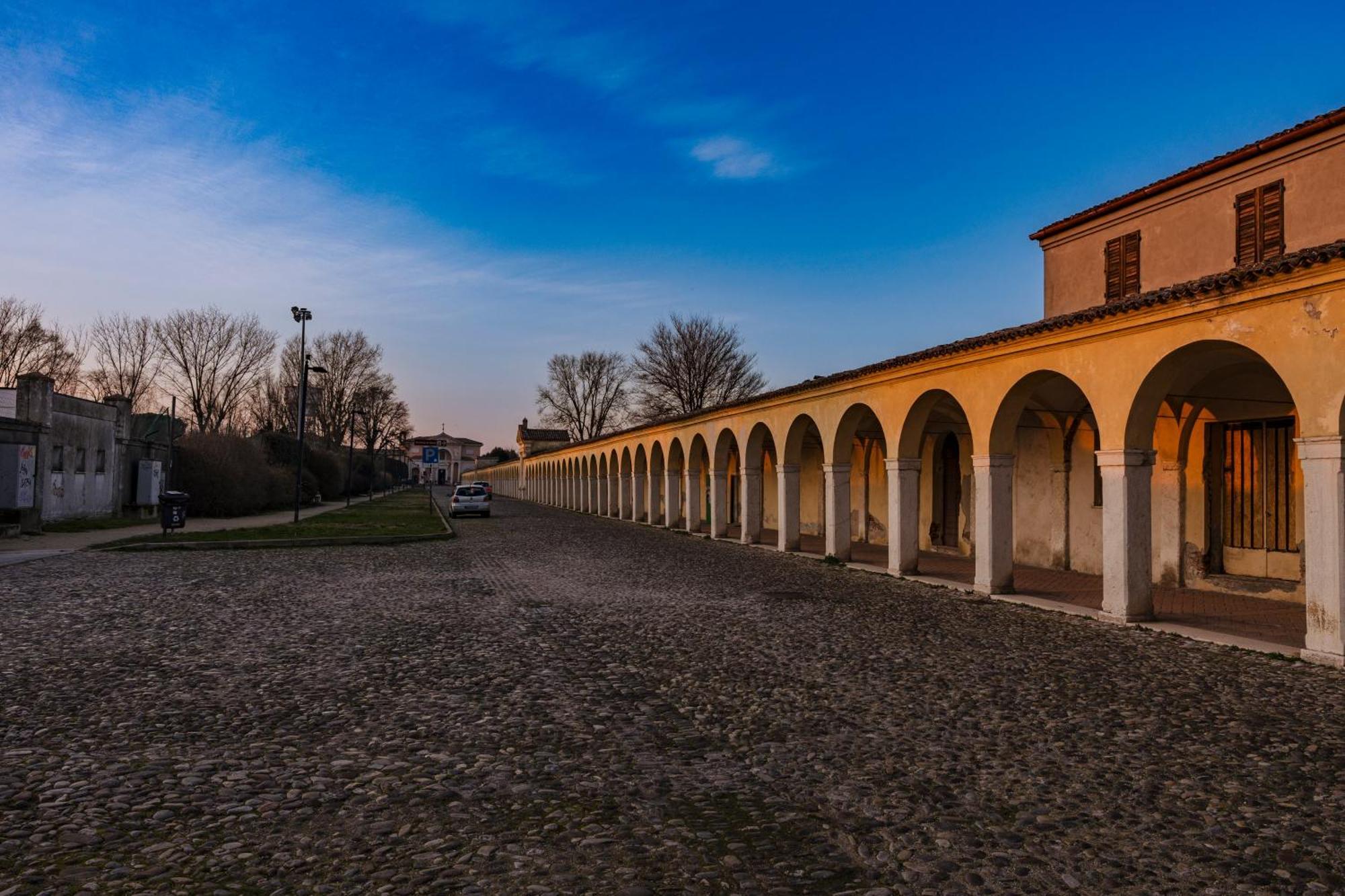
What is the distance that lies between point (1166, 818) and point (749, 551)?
16.1m

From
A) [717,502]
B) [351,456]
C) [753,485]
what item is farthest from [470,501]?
[753,485]

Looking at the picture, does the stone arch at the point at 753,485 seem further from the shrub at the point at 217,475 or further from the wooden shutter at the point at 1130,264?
the shrub at the point at 217,475

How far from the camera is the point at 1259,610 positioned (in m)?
10.8

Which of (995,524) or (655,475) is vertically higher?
(655,475)

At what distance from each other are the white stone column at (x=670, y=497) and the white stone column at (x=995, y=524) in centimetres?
1751

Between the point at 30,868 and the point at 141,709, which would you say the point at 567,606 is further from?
the point at 30,868

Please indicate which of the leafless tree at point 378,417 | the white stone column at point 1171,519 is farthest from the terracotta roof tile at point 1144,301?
the leafless tree at point 378,417

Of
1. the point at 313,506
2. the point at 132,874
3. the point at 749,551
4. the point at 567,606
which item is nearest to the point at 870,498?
the point at 749,551

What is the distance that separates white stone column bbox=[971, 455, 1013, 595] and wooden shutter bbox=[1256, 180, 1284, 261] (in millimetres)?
5422

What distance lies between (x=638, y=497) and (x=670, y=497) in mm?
5646

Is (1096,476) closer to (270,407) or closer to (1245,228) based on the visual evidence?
(1245,228)

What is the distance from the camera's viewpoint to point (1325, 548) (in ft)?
25.1

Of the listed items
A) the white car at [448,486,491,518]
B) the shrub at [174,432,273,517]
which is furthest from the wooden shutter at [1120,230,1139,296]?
the shrub at [174,432,273,517]

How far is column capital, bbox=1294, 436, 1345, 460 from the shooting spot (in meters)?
7.58
